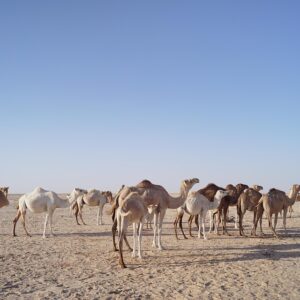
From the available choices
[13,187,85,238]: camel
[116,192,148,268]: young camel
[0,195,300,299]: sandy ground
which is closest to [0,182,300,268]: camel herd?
[13,187,85,238]: camel

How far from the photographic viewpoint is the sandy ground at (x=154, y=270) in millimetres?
7895

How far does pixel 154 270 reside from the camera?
9758mm

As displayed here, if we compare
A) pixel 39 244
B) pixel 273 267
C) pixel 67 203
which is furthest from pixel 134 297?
pixel 67 203

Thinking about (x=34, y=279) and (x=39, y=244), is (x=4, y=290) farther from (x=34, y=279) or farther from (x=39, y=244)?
(x=39, y=244)

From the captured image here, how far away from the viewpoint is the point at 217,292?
25.9 ft

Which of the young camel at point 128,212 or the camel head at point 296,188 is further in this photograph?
the camel head at point 296,188

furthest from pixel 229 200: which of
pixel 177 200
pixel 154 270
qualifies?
pixel 154 270

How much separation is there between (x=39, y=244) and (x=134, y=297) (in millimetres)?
7611

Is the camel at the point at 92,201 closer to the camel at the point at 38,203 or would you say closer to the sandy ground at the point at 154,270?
the camel at the point at 38,203

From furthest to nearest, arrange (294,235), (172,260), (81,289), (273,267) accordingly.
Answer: (294,235) < (172,260) < (273,267) < (81,289)

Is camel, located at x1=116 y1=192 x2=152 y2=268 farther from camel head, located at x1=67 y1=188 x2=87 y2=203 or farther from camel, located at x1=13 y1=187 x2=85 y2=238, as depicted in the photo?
camel head, located at x1=67 y1=188 x2=87 y2=203

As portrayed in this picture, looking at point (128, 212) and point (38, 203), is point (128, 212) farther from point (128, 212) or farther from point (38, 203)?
point (38, 203)

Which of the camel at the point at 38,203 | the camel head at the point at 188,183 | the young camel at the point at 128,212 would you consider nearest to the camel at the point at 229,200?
the camel head at the point at 188,183

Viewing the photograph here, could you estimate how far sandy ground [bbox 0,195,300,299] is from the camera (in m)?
7.89
